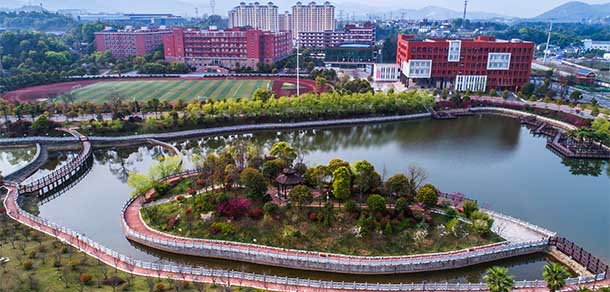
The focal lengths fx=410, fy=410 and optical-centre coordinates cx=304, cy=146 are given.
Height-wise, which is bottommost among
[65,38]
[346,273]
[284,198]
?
[346,273]

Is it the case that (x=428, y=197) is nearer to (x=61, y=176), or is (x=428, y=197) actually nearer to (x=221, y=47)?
(x=61, y=176)

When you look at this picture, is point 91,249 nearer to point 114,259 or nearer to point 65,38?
point 114,259

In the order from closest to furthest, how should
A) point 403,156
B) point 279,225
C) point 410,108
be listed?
point 279,225, point 403,156, point 410,108

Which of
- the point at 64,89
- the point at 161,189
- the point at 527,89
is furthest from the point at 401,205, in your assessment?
the point at 64,89

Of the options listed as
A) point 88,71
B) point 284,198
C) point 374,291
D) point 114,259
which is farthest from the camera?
point 88,71

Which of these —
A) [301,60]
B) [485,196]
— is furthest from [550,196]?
[301,60]

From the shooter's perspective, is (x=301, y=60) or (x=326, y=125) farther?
(x=301, y=60)
